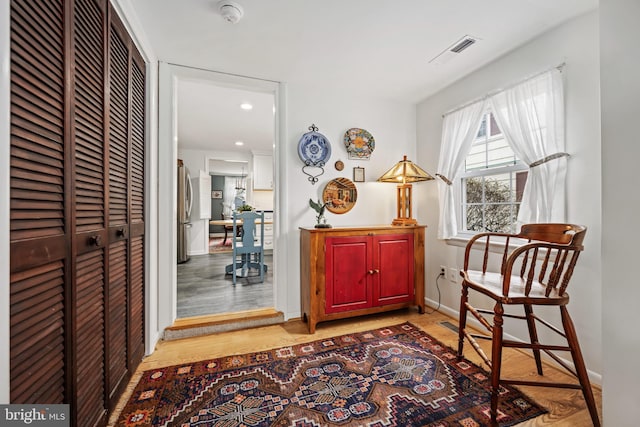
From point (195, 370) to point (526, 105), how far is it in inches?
119

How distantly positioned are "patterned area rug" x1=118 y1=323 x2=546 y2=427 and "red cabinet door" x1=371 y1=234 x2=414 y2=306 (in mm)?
597

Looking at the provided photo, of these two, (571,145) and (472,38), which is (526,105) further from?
(472,38)

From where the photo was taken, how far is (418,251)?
270cm

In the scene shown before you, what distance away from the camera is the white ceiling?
1643 millimetres

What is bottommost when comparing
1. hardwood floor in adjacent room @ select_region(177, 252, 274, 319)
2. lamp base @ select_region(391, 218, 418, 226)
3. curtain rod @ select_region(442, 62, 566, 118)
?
hardwood floor in adjacent room @ select_region(177, 252, 274, 319)

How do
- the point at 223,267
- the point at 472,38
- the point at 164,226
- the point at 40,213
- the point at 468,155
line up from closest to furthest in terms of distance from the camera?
the point at 40,213 → the point at 472,38 → the point at 164,226 → the point at 468,155 → the point at 223,267

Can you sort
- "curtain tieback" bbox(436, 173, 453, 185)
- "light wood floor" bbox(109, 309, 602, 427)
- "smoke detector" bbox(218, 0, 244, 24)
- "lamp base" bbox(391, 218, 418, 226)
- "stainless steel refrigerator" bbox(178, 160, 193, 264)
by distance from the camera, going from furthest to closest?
"stainless steel refrigerator" bbox(178, 160, 193, 264) → "lamp base" bbox(391, 218, 418, 226) → "curtain tieback" bbox(436, 173, 453, 185) → "smoke detector" bbox(218, 0, 244, 24) → "light wood floor" bbox(109, 309, 602, 427)

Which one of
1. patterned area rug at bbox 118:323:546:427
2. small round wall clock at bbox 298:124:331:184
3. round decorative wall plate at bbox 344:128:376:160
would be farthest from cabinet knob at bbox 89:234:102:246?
round decorative wall plate at bbox 344:128:376:160

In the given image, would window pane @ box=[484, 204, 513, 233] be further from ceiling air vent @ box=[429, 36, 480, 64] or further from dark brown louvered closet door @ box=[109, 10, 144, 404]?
dark brown louvered closet door @ box=[109, 10, 144, 404]

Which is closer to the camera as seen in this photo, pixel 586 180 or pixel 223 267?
pixel 586 180

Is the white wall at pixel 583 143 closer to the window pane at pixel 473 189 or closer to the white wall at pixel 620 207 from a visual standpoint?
the white wall at pixel 620 207

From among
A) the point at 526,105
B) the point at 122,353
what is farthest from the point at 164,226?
the point at 526,105

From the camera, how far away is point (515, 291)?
4.71 feet

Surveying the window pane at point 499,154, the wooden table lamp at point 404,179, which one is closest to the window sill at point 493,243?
the wooden table lamp at point 404,179
